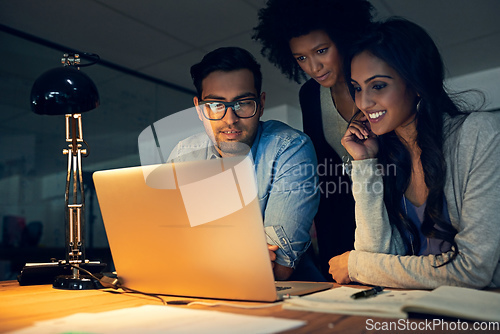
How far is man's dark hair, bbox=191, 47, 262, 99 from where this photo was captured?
207 cm

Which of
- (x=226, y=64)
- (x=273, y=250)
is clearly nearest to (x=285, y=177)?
(x=273, y=250)

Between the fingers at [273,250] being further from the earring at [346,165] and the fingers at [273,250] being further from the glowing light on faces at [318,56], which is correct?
the glowing light on faces at [318,56]

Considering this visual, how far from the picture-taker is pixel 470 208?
4.04 ft

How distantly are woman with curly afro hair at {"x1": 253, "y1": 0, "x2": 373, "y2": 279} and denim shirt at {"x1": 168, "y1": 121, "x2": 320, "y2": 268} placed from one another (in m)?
0.07

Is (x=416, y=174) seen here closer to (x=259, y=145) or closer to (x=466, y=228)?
(x=466, y=228)

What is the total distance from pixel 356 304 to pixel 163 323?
14.3 inches

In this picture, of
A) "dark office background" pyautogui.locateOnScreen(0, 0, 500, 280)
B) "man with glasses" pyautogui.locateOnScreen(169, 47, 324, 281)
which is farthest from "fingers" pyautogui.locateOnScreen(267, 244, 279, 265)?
"dark office background" pyautogui.locateOnScreen(0, 0, 500, 280)

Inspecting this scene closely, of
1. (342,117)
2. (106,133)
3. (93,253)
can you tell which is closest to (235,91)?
(342,117)

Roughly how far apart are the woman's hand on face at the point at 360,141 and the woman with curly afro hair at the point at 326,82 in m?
0.10

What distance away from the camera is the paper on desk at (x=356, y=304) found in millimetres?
725

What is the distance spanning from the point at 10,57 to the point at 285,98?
230 centimetres

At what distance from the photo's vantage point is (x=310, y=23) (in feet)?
6.07

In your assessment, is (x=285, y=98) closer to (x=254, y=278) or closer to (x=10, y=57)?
(x=254, y=278)

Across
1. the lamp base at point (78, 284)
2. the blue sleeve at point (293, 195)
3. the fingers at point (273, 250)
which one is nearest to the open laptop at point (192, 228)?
the lamp base at point (78, 284)
